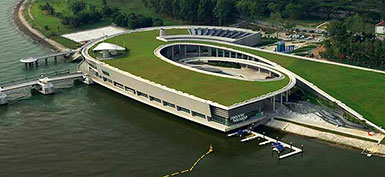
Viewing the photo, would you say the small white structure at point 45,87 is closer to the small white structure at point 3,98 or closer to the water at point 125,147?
the water at point 125,147

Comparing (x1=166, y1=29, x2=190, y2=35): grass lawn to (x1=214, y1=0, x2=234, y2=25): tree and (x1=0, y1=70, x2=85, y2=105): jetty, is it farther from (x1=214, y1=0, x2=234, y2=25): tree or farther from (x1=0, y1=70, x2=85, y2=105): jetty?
(x1=0, y1=70, x2=85, y2=105): jetty

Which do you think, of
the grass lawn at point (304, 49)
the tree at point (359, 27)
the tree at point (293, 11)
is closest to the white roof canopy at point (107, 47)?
the grass lawn at point (304, 49)

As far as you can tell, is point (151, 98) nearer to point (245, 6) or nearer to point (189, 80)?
point (189, 80)

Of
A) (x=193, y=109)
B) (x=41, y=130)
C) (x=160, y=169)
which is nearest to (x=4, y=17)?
(x=41, y=130)

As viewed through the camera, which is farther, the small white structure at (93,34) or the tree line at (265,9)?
the tree line at (265,9)

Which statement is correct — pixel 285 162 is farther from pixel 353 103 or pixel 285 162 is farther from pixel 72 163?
pixel 72 163

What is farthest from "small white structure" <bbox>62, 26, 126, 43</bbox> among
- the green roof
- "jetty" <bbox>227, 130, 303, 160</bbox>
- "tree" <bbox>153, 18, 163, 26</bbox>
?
"jetty" <bbox>227, 130, 303, 160</bbox>
